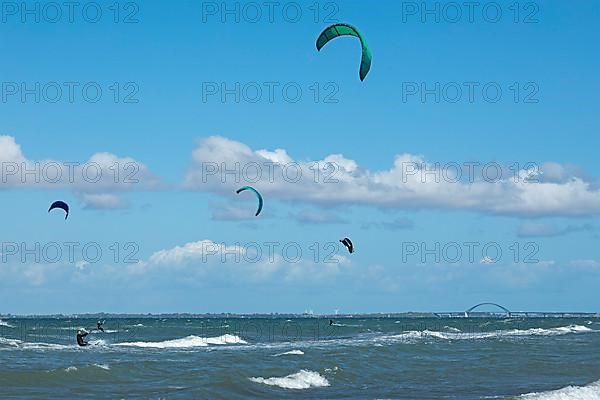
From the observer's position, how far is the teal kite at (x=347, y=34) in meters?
20.9

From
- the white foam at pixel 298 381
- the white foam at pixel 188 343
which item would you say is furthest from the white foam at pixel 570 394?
the white foam at pixel 188 343

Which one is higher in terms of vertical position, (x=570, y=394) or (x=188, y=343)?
(x=188, y=343)

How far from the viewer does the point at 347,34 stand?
69.7ft

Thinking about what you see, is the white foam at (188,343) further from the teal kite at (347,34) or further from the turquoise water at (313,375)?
the teal kite at (347,34)

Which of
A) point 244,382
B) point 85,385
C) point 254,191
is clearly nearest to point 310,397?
point 244,382

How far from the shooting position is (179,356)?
35125mm

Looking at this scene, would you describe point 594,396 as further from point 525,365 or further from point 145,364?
point 145,364

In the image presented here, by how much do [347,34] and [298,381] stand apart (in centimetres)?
894

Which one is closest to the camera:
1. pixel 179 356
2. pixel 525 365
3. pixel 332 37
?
pixel 332 37

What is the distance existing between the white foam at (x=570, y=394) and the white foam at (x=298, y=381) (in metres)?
5.60

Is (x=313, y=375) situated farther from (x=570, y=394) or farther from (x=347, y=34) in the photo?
(x=347, y=34)

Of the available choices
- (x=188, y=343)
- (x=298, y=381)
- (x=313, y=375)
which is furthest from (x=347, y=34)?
(x=188, y=343)

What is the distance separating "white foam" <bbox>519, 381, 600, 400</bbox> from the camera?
20734 millimetres

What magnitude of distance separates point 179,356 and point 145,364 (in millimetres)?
7138
